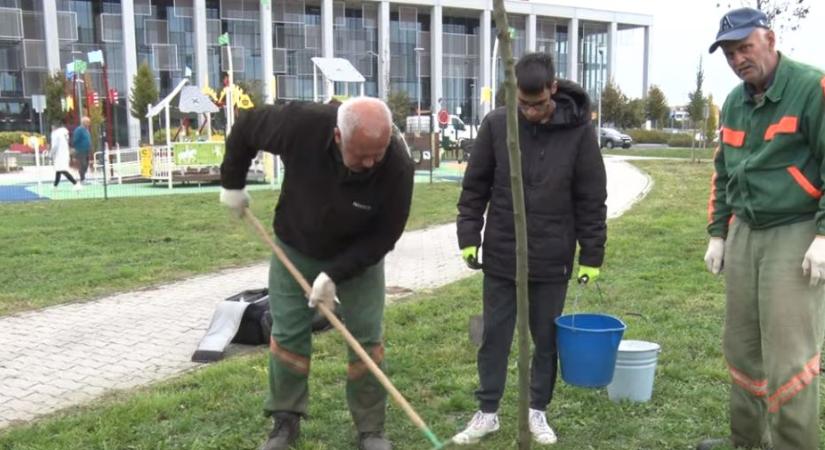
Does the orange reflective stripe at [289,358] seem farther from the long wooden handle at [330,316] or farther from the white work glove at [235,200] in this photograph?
the white work glove at [235,200]

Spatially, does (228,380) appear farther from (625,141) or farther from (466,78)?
(466,78)

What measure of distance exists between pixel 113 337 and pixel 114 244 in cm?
441

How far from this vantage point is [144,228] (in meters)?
11.1

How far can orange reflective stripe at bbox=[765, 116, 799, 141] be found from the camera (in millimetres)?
2932

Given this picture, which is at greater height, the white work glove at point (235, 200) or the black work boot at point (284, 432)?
the white work glove at point (235, 200)

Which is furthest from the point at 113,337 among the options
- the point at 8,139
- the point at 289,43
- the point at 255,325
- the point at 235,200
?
the point at 289,43

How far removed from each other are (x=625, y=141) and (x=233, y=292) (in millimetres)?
41003

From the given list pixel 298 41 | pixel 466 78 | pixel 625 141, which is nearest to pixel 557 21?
pixel 466 78

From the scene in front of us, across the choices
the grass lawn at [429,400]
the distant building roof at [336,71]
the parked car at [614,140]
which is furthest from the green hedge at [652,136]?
the grass lawn at [429,400]

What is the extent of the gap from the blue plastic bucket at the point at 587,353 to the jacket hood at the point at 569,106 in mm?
961

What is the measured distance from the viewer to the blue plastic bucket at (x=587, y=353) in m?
3.56

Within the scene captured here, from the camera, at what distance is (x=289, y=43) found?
1905 inches

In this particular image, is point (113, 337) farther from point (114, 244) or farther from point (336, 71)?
point (336, 71)

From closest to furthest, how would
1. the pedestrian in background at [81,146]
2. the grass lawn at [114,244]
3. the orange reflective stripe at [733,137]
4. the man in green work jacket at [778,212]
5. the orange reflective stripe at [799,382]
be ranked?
the man in green work jacket at [778,212] → the orange reflective stripe at [799,382] → the orange reflective stripe at [733,137] → the grass lawn at [114,244] → the pedestrian in background at [81,146]
